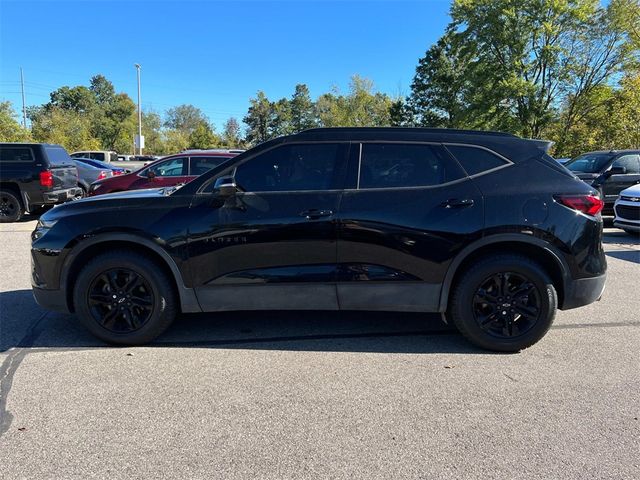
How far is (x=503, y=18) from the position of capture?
30.3 metres

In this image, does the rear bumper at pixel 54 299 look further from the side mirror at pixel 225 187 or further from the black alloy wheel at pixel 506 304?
the black alloy wheel at pixel 506 304

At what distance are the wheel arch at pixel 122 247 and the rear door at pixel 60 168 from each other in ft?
27.8

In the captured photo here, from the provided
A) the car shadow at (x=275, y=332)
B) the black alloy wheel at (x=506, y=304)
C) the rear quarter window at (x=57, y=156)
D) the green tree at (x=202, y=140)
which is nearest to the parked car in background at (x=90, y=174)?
the rear quarter window at (x=57, y=156)

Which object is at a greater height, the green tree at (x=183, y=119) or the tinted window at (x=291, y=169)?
the green tree at (x=183, y=119)

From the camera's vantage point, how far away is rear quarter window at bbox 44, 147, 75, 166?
11328mm

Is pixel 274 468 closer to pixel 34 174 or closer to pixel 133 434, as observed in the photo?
pixel 133 434

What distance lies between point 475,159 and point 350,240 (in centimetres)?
126

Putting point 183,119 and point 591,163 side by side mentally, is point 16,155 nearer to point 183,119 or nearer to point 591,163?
point 591,163

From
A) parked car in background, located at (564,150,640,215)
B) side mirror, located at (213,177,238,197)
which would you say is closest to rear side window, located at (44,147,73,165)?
side mirror, located at (213,177,238,197)

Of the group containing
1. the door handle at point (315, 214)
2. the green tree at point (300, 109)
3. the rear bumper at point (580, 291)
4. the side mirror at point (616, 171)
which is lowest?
the rear bumper at point (580, 291)

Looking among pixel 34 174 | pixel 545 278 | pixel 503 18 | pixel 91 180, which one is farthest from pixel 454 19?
pixel 545 278

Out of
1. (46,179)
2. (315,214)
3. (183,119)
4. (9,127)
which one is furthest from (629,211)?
(183,119)

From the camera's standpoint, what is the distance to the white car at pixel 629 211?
927 centimetres

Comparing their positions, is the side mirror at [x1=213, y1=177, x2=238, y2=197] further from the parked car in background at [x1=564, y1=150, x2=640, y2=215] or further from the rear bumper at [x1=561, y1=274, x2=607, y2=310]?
the parked car in background at [x1=564, y1=150, x2=640, y2=215]
